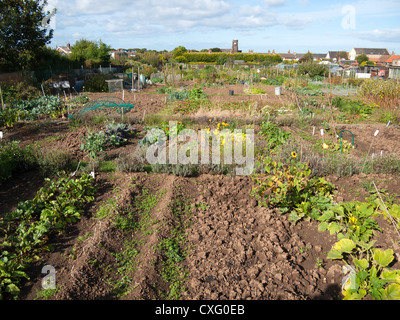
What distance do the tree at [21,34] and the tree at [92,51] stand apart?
644 cm

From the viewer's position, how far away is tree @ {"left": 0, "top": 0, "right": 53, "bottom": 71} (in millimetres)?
13641

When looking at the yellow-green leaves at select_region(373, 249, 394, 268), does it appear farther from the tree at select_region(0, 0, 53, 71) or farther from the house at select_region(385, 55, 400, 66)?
the house at select_region(385, 55, 400, 66)

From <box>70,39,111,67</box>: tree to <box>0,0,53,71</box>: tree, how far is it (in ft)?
21.1

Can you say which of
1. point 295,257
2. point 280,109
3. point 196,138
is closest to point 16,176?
point 196,138

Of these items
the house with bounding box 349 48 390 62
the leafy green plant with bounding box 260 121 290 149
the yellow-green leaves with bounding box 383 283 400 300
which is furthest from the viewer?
the house with bounding box 349 48 390 62

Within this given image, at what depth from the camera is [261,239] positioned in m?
3.54

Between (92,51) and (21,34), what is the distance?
8512 mm

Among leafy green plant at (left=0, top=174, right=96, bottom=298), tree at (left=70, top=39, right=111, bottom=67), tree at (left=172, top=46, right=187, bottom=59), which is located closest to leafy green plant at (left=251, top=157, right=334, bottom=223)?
leafy green plant at (left=0, top=174, right=96, bottom=298)

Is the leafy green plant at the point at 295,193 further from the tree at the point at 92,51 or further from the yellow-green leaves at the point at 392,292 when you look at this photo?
the tree at the point at 92,51

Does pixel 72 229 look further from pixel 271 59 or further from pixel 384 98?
pixel 271 59

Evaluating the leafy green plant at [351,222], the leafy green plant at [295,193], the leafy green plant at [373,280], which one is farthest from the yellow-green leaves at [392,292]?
the leafy green plant at [295,193]

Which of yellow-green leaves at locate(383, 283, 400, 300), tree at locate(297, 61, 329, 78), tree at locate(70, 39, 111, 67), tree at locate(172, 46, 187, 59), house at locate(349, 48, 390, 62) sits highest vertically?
house at locate(349, 48, 390, 62)

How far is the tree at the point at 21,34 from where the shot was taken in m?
13.6

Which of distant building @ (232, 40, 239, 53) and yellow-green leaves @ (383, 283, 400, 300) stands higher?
distant building @ (232, 40, 239, 53)
